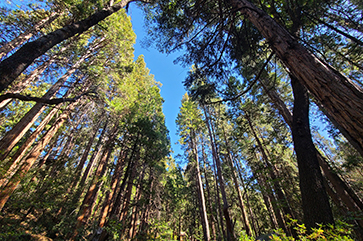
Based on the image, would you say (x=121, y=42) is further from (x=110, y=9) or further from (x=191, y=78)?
(x=191, y=78)

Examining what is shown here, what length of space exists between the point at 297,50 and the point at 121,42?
444 inches

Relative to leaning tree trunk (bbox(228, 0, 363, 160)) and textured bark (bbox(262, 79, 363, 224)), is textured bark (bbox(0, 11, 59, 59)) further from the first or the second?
textured bark (bbox(262, 79, 363, 224))

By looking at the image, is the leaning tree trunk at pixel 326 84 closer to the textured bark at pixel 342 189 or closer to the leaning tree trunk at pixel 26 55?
the textured bark at pixel 342 189

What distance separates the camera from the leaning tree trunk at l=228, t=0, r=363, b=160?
54.3 inches

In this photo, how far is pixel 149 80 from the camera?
63.9 feet

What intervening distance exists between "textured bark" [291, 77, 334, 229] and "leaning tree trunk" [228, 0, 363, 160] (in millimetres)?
1531

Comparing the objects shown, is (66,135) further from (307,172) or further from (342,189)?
(342,189)

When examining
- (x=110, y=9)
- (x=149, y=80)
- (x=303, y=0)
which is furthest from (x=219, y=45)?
(x=149, y=80)

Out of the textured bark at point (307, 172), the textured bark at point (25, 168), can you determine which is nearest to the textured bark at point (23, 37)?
the textured bark at point (25, 168)

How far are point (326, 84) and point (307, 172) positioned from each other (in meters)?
2.16

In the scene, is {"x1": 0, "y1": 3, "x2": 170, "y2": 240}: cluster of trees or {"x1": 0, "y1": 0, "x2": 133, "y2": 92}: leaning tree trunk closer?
{"x1": 0, "y1": 0, "x2": 133, "y2": 92}: leaning tree trunk

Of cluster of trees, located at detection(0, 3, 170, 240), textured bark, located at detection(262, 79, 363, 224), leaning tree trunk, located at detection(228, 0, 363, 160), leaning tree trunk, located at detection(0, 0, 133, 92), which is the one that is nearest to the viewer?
leaning tree trunk, located at detection(228, 0, 363, 160)

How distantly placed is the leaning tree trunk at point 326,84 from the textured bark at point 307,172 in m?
1.53

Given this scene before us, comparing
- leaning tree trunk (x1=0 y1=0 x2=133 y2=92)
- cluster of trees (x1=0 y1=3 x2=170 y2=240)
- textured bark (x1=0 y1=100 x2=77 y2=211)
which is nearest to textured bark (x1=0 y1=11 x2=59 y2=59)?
cluster of trees (x1=0 y1=3 x2=170 y2=240)
